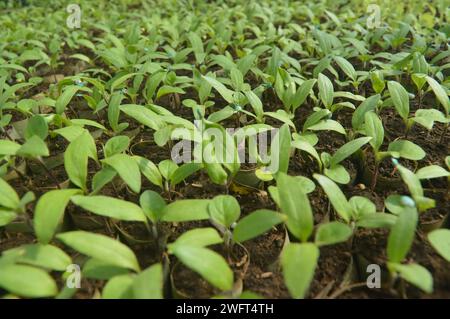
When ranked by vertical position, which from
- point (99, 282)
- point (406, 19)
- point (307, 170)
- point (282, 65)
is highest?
point (406, 19)

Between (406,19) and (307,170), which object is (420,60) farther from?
(406,19)

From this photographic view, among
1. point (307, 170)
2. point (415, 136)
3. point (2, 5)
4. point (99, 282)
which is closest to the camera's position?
point (99, 282)

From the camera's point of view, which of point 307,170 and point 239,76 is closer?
point 307,170

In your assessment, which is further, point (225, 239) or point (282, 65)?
point (282, 65)

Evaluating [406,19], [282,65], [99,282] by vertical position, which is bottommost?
[99,282]

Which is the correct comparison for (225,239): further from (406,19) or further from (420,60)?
(406,19)

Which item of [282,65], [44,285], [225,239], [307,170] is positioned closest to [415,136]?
[307,170]

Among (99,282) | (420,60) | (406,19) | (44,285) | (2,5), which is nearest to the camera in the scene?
(44,285)

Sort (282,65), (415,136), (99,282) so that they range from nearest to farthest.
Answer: (99,282) < (415,136) < (282,65)

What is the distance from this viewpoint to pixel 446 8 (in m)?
2.77

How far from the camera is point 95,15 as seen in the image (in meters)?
3.53
